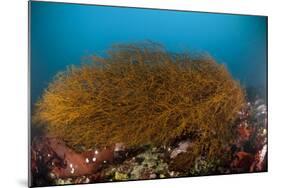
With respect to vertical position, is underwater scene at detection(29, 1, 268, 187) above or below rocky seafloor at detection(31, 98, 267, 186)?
above

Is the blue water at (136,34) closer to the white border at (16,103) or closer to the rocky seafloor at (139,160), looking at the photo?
the white border at (16,103)

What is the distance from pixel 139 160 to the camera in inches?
215

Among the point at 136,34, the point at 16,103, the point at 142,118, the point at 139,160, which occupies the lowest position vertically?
the point at 139,160

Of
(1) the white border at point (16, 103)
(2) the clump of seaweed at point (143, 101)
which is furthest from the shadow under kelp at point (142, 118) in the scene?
(1) the white border at point (16, 103)

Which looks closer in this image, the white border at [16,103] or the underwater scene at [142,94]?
the underwater scene at [142,94]

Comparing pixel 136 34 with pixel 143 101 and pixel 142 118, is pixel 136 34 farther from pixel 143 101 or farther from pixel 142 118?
pixel 142 118

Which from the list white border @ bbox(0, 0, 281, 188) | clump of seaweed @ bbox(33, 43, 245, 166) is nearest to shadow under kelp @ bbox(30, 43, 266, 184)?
clump of seaweed @ bbox(33, 43, 245, 166)

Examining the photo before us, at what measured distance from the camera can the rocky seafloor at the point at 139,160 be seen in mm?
5168

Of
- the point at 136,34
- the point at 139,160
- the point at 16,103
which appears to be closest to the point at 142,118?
the point at 139,160

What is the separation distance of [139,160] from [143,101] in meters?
0.59

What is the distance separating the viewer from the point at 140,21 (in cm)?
550

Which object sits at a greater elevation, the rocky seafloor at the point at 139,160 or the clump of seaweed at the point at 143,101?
the clump of seaweed at the point at 143,101

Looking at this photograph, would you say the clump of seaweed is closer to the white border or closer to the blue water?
the blue water

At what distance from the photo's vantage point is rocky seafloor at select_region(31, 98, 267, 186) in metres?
5.17
